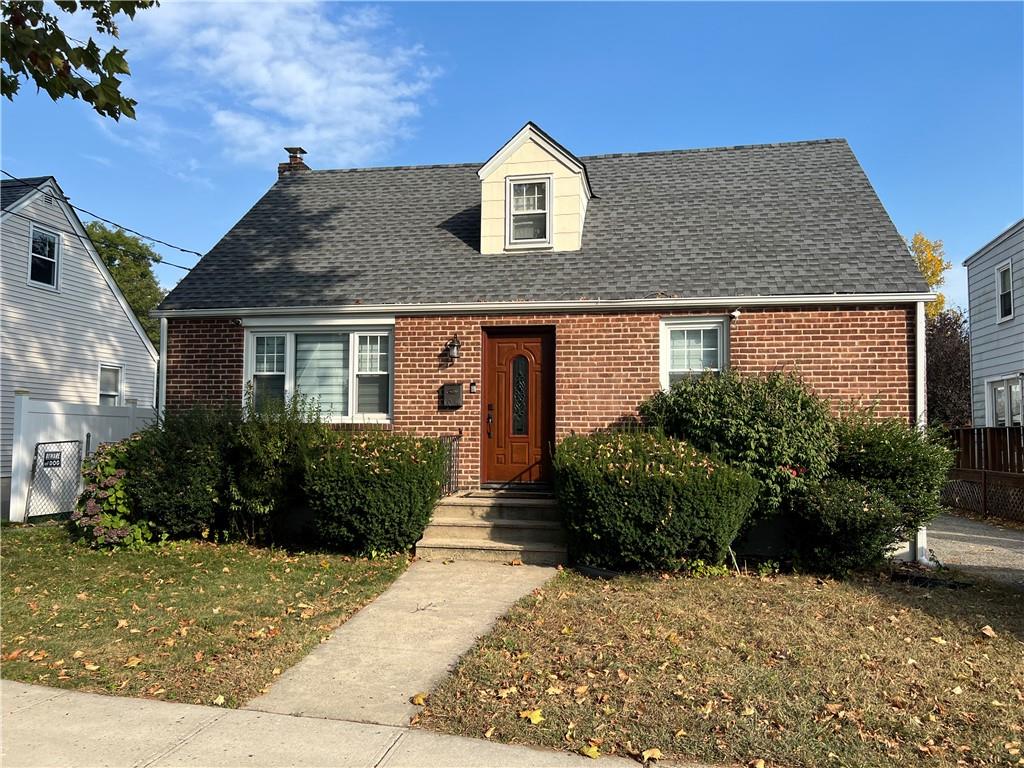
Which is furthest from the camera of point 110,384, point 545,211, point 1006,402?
point 110,384

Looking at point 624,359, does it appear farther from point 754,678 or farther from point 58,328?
point 58,328

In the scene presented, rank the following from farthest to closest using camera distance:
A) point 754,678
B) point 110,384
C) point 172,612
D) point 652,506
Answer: point 110,384 < point 652,506 < point 172,612 < point 754,678

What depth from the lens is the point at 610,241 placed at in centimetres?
1091

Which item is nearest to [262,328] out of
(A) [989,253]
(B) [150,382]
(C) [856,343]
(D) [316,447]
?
(D) [316,447]

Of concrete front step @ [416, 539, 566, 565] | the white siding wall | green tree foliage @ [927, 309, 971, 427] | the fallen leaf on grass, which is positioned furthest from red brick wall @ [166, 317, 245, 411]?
green tree foliage @ [927, 309, 971, 427]

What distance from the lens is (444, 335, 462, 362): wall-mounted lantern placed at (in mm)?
10133

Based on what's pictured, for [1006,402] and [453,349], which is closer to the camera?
[453,349]

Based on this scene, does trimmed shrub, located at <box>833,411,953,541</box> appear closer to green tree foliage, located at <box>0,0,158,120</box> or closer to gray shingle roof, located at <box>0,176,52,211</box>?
green tree foliage, located at <box>0,0,158,120</box>

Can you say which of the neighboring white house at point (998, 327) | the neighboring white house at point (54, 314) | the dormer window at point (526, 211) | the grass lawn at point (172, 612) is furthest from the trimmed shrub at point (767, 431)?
the neighboring white house at point (54, 314)

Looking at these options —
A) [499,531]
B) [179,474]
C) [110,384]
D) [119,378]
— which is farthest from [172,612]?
[119,378]

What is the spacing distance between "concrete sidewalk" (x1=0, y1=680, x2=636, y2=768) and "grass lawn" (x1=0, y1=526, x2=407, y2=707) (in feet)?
1.00

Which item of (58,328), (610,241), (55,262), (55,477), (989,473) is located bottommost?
(55,477)

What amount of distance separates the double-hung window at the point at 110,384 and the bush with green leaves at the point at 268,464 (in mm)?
12012

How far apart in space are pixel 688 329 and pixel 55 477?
10015mm
